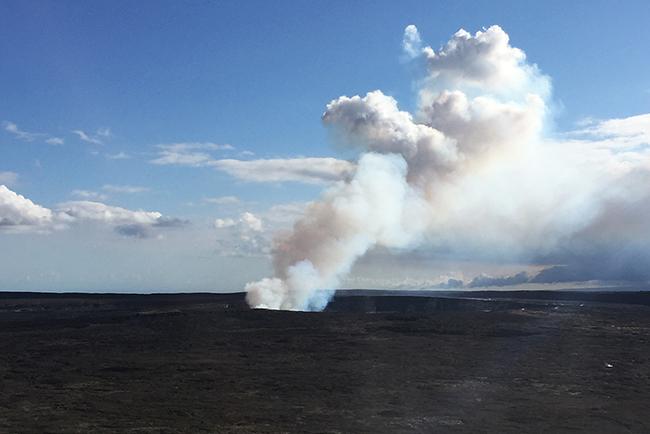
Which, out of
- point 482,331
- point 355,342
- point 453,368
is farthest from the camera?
point 482,331

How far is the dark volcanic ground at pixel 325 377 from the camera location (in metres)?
24.9

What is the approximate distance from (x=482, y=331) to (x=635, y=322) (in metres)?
20.5

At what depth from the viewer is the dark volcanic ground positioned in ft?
81.8

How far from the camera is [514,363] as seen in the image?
38.2m

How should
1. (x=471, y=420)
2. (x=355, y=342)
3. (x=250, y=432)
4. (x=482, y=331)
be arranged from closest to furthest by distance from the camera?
(x=250, y=432) → (x=471, y=420) → (x=355, y=342) → (x=482, y=331)

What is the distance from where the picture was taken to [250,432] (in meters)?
23.1

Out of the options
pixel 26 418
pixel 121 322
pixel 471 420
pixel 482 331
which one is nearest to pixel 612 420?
pixel 471 420

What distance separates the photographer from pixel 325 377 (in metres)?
33.9

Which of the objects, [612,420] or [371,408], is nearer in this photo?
[612,420]

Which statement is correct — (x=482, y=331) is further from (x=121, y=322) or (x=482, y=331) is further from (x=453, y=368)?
(x=121, y=322)

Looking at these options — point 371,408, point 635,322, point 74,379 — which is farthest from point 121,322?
point 635,322

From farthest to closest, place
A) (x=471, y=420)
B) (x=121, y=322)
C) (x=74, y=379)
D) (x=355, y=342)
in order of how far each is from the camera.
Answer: (x=121, y=322) → (x=355, y=342) → (x=74, y=379) → (x=471, y=420)

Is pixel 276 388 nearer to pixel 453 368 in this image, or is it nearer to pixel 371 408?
pixel 371 408

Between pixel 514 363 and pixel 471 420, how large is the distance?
14175 millimetres
